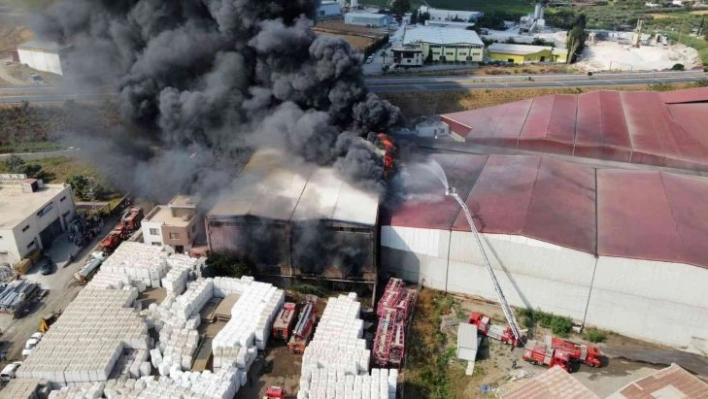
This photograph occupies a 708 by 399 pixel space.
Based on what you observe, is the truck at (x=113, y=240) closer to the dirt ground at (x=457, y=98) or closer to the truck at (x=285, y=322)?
the truck at (x=285, y=322)

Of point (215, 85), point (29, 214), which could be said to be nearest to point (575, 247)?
point (215, 85)

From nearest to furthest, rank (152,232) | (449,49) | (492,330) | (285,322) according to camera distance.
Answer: (285,322)
(492,330)
(152,232)
(449,49)

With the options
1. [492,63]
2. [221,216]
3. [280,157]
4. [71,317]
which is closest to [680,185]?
[280,157]

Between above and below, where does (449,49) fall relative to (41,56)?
below

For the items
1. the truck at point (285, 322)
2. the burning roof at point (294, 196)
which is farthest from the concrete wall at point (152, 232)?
the truck at point (285, 322)

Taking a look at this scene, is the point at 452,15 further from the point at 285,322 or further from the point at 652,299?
the point at 285,322

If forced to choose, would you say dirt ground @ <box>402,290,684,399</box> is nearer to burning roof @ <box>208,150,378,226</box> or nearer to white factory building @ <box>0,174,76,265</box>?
burning roof @ <box>208,150,378,226</box>
